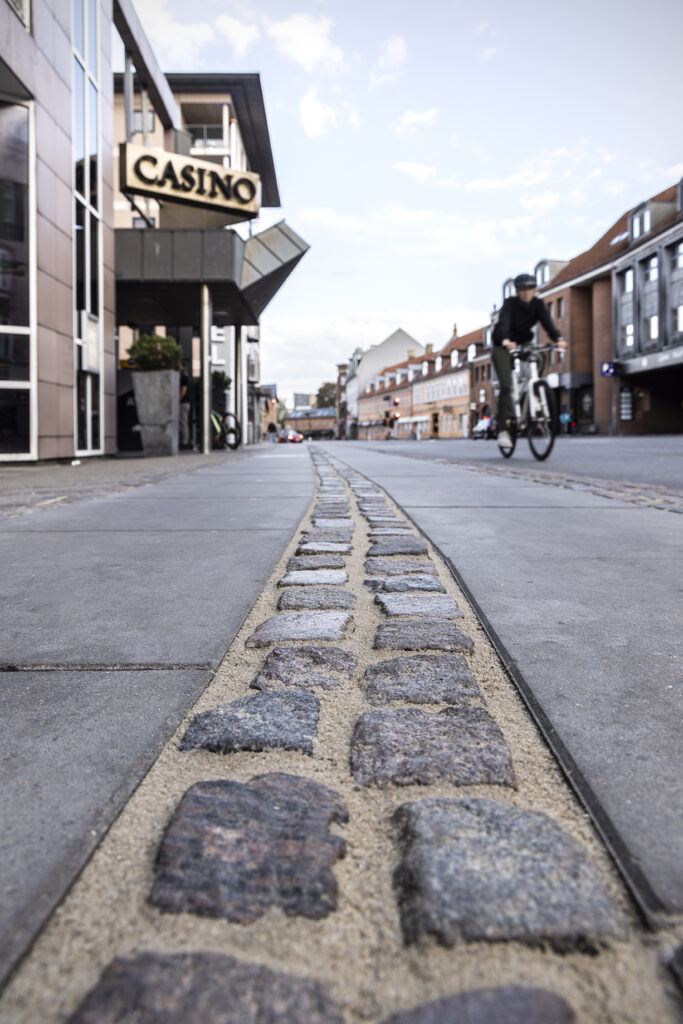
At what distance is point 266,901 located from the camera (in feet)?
2.51

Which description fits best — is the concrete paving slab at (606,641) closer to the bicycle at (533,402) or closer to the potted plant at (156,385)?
the bicycle at (533,402)

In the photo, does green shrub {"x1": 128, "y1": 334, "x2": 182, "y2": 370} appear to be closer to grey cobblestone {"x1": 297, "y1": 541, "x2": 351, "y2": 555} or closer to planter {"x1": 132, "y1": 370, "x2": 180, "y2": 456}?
planter {"x1": 132, "y1": 370, "x2": 180, "y2": 456}

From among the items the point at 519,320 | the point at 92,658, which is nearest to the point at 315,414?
the point at 519,320

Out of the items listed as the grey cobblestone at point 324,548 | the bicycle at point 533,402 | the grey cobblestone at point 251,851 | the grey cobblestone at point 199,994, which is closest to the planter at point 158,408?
the bicycle at point 533,402

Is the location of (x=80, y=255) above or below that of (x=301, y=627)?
above

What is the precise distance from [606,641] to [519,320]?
8460 mm

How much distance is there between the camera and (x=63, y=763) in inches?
43.8

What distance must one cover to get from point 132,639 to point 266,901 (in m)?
1.12

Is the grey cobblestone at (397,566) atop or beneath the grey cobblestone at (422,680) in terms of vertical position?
atop

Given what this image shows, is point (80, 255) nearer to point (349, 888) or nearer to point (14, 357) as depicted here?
point (14, 357)

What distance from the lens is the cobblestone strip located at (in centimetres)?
65

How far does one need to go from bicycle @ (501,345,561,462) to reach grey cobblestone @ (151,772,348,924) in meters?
9.17

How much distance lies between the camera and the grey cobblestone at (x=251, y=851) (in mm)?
769

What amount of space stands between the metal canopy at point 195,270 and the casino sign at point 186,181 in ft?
3.21
